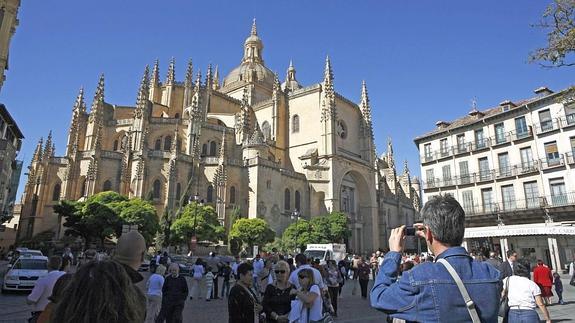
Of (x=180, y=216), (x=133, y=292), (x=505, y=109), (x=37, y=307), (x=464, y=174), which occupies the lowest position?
(x=37, y=307)

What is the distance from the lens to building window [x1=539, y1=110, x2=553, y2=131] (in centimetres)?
2489

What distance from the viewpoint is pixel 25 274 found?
1326 cm

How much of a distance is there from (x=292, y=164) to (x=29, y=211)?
27379mm

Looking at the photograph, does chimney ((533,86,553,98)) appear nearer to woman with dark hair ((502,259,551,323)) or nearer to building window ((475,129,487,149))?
building window ((475,129,487,149))

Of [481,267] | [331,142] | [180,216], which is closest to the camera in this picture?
[481,267]

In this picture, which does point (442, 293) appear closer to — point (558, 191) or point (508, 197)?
point (558, 191)

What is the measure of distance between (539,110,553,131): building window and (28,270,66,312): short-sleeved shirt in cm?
2850

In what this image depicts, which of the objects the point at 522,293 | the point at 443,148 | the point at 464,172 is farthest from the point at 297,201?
the point at 522,293

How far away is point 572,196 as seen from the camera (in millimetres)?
23031

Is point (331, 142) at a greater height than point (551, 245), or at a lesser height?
greater

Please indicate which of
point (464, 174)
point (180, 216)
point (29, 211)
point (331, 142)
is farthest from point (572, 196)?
point (29, 211)

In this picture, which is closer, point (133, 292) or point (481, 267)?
point (133, 292)

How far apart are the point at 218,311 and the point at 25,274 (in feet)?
24.7

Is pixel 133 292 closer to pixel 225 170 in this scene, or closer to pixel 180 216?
pixel 180 216
